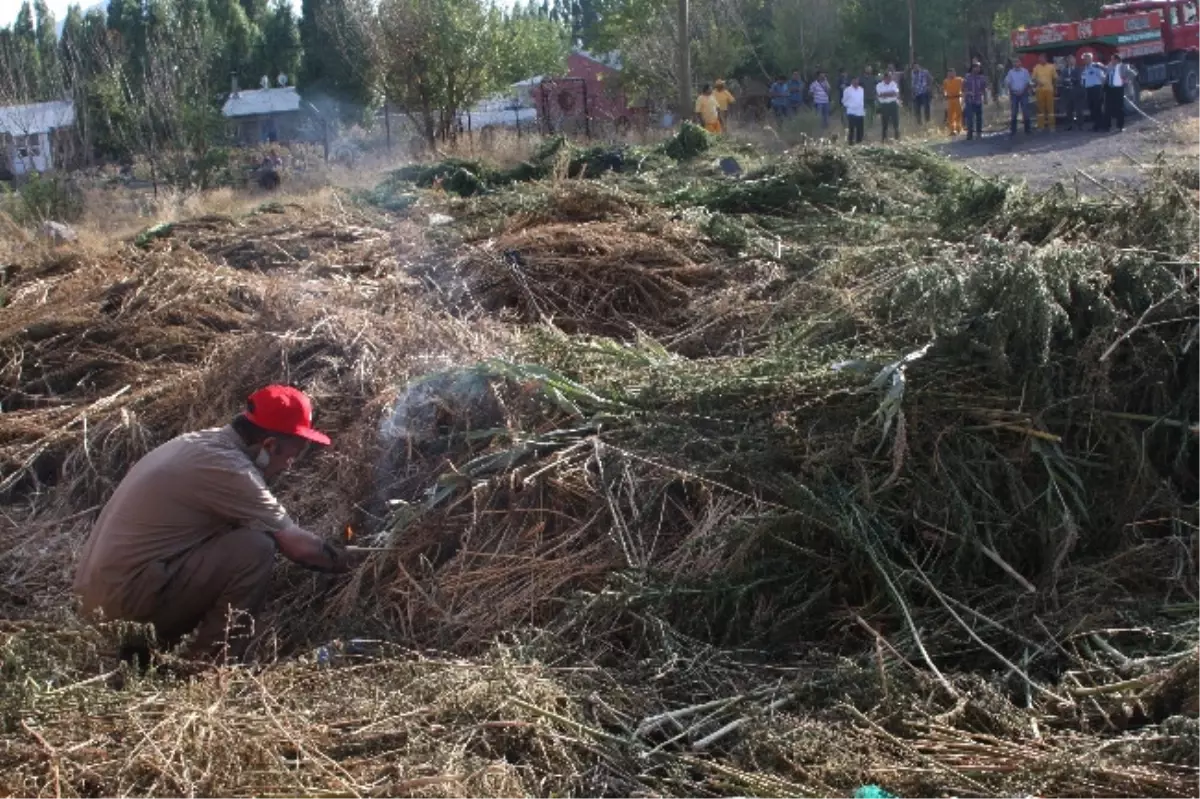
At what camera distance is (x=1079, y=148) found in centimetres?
1759

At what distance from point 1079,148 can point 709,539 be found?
49.8ft

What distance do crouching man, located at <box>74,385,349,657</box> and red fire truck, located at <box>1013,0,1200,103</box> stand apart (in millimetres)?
21170

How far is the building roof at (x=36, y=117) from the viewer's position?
22844 millimetres

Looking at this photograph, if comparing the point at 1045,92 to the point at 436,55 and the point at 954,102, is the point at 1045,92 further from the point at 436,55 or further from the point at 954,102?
the point at 436,55

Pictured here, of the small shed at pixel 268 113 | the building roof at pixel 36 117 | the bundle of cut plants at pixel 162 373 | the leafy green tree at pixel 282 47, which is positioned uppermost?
the leafy green tree at pixel 282 47

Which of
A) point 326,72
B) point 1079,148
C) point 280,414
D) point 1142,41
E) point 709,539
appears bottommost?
point 709,539

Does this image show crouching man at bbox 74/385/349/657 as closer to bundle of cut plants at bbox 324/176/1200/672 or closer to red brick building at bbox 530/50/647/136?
bundle of cut plants at bbox 324/176/1200/672

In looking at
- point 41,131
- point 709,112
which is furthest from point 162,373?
point 41,131

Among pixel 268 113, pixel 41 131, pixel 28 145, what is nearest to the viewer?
pixel 41 131

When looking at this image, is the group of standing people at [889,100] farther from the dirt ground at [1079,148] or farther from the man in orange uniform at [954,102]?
the dirt ground at [1079,148]

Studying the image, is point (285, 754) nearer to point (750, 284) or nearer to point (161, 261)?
point (750, 284)

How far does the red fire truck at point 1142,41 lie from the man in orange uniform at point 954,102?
1.90 metres

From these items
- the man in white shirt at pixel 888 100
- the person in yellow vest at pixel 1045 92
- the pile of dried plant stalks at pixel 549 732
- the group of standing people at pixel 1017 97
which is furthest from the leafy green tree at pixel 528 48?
the pile of dried plant stalks at pixel 549 732

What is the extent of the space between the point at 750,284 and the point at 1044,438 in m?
2.86
